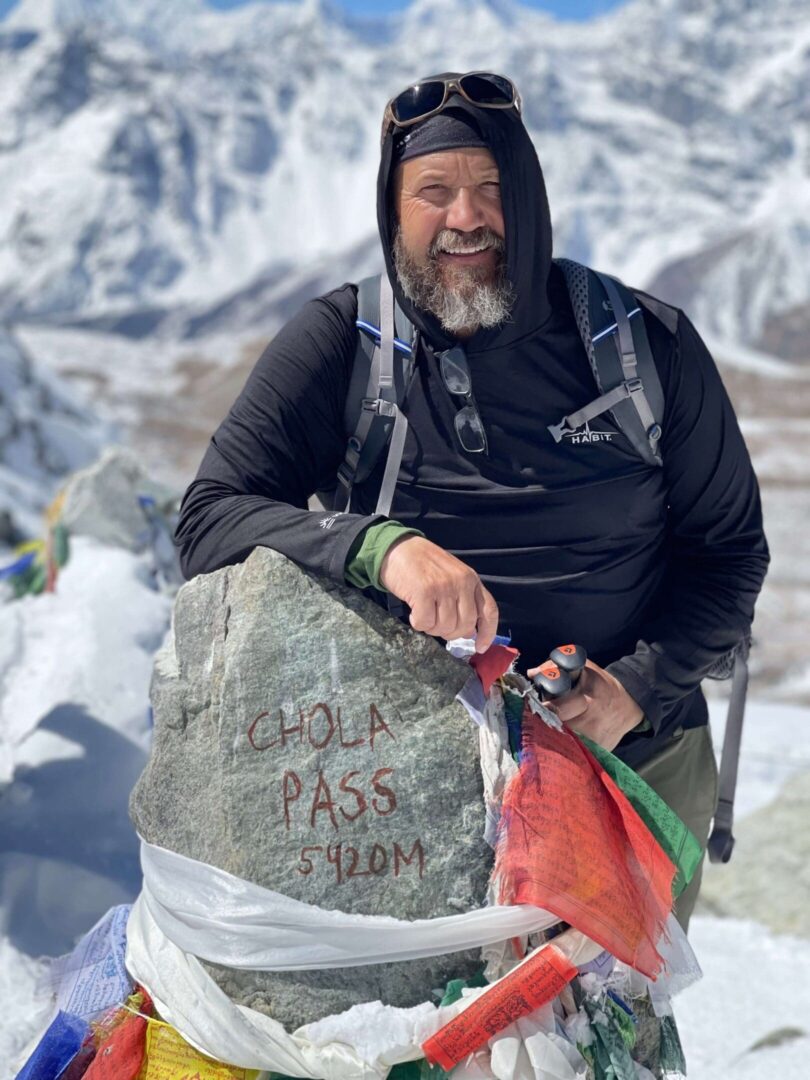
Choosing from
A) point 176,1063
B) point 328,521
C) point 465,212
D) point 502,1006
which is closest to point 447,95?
point 465,212

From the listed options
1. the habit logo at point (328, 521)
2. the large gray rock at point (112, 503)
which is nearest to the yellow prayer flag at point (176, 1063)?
the habit logo at point (328, 521)

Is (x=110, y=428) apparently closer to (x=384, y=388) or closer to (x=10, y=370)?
(x=10, y=370)

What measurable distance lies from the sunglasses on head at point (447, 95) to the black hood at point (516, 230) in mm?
18

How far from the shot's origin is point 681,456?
246 centimetres

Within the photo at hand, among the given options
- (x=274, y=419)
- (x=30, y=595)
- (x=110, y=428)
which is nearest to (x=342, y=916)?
(x=274, y=419)

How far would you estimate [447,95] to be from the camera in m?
2.40

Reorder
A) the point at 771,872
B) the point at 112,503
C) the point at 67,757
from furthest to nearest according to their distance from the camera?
the point at 112,503
the point at 771,872
the point at 67,757

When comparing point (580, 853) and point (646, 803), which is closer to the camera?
point (580, 853)

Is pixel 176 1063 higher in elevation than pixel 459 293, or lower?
lower

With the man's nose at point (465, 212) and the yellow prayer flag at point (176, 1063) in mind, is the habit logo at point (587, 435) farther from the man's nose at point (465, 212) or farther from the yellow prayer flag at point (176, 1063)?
the yellow prayer flag at point (176, 1063)

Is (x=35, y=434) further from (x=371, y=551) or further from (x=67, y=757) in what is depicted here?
(x=371, y=551)

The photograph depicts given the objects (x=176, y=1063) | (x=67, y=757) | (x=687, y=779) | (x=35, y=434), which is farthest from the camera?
(x=35, y=434)

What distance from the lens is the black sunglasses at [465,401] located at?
2406mm

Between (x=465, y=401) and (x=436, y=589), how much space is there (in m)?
0.52
